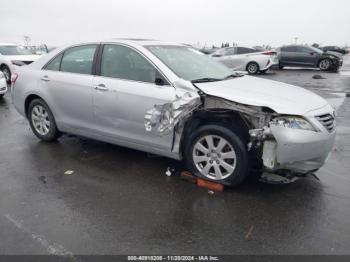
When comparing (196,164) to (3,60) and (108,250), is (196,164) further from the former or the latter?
(3,60)

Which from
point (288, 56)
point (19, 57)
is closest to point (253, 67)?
point (288, 56)

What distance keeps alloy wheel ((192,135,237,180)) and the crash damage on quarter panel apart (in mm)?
217

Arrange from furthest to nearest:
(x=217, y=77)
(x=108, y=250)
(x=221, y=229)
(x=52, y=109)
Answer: (x=52, y=109) → (x=217, y=77) → (x=221, y=229) → (x=108, y=250)

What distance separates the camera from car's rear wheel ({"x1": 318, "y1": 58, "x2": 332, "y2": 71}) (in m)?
20.1

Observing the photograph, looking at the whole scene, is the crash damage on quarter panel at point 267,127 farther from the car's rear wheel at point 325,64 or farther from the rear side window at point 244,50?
the car's rear wheel at point 325,64

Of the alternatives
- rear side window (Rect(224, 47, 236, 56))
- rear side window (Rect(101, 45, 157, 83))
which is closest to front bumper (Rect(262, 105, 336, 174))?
A: rear side window (Rect(101, 45, 157, 83))

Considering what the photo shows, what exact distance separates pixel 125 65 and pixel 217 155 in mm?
1739

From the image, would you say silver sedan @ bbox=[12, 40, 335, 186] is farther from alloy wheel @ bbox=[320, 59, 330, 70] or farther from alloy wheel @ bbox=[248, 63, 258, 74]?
alloy wheel @ bbox=[320, 59, 330, 70]

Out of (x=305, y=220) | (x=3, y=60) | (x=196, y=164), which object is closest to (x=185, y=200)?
(x=196, y=164)

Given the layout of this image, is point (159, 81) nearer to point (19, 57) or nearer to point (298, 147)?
point (298, 147)

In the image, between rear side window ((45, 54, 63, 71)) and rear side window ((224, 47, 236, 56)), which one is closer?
rear side window ((45, 54, 63, 71))

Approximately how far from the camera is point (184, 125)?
152 inches

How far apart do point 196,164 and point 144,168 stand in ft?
2.78

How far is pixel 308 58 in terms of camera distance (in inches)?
805
